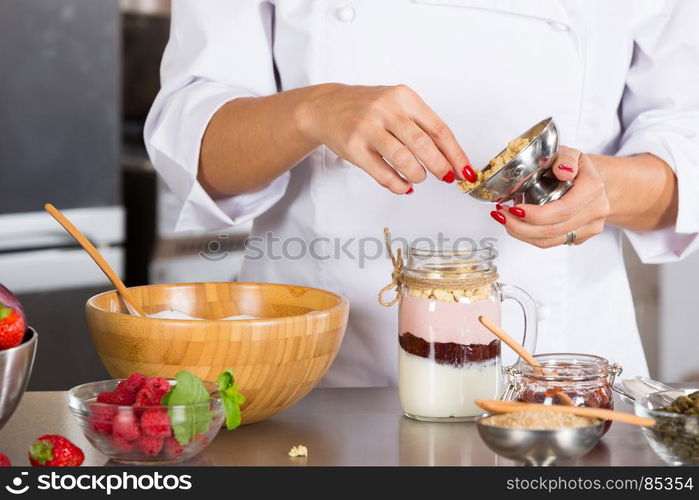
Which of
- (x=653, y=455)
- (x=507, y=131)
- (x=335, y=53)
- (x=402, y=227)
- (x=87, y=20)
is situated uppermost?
(x=87, y=20)

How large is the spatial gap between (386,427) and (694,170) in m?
0.57

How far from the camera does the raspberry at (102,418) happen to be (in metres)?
0.84

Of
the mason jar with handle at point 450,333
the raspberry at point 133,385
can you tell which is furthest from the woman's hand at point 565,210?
the raspberry at point 133,385

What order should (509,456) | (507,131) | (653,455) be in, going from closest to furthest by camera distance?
(509,456)
(653,455)
(507,131)

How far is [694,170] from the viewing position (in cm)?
128

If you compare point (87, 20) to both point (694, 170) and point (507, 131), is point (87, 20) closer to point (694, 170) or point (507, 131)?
point (507, 131)

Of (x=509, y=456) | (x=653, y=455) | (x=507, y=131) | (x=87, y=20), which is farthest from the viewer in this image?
(x=87, y=20)

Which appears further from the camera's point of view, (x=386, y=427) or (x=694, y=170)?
(x=694, y=170)

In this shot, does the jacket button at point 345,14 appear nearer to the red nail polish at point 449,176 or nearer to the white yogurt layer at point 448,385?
the red nail polish at point 449,176

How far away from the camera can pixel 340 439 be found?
38.3 inches

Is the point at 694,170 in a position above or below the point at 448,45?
below

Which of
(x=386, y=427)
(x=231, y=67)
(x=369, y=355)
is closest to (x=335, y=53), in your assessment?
(x=231, y=67)

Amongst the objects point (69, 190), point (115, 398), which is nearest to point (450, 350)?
point (115, 398)

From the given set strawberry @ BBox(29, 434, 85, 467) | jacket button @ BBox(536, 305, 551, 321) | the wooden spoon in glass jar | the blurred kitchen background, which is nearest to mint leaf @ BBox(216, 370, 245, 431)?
Result: strawberry @ BBox(29, 434, 85, 467)
